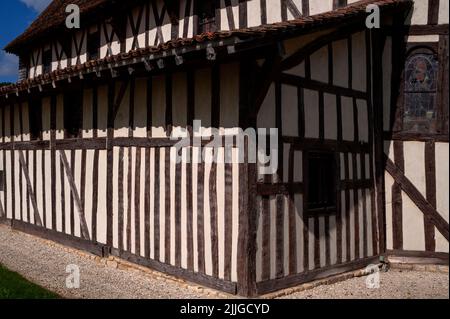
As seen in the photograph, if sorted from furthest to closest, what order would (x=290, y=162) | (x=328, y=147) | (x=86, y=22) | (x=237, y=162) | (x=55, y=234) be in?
1. (x=86, y=22)
2. (x=55, y=234)
3. (x=328, y=147)
4. (x=290, y=162)
5. (x=237, y=162)

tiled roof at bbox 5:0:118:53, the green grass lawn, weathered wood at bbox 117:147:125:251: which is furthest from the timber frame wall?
Answer: tiled roof at bbox 5:0:118:53

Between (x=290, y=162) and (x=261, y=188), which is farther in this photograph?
(x=290, y=162)

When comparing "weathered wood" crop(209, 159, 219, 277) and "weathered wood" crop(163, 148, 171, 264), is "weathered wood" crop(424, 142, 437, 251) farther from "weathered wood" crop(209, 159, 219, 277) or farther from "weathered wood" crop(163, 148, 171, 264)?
"weathered wood" crop(163, 148, 171, 264)

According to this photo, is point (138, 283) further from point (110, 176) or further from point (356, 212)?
point (356, 212)

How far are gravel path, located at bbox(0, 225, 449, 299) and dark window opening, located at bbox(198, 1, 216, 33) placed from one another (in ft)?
14.5

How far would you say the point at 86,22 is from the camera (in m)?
11.5

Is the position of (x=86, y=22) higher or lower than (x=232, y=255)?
higher

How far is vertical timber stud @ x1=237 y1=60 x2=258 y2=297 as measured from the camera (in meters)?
5.79

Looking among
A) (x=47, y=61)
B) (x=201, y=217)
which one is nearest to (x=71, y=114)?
(x=201, y=217)

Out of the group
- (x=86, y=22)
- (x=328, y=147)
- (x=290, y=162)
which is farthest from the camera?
(x=86, y=22)

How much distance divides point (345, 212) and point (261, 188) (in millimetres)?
2041

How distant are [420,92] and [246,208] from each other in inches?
172

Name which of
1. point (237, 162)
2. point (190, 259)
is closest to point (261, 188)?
point (237, 162)

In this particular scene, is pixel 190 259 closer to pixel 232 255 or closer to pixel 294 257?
pixel 232 255
